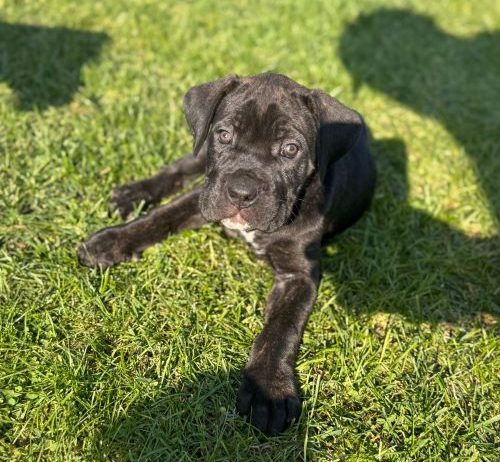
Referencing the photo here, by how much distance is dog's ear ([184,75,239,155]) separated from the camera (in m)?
3.90

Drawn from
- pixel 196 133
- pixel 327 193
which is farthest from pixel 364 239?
pixel 196 133

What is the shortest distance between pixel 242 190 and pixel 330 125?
2.64 feet

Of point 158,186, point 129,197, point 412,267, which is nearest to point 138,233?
point 129,197

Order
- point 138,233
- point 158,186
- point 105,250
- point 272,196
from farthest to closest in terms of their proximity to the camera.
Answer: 1. point 158,186
2. point 138,233
3. point 105,250
4. point 272,196

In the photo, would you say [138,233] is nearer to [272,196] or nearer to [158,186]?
[158,186]

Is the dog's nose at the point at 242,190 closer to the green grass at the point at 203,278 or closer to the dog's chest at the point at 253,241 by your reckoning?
the dog's chest at the point at 253,241

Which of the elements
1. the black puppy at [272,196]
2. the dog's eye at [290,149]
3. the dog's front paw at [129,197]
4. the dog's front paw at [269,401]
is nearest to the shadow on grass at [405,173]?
the black puppy at [272,196]

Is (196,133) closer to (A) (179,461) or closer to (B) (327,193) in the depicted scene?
(B) (327,193)

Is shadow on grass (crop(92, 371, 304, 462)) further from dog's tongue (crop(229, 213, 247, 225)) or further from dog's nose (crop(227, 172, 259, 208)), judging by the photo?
dog's nose (crop(227, 172, 259, 208))

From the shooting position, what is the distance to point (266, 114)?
147 inches

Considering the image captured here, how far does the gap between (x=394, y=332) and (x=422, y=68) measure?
541 cm

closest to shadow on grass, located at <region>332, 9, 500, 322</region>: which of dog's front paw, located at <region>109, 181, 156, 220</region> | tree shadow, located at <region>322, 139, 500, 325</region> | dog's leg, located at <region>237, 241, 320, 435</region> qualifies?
tree shadow, located at <region>322, 139, 500, 325</region>

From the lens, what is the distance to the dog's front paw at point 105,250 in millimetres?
4203

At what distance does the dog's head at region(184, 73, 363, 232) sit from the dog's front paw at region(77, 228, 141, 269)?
89 centimetres
